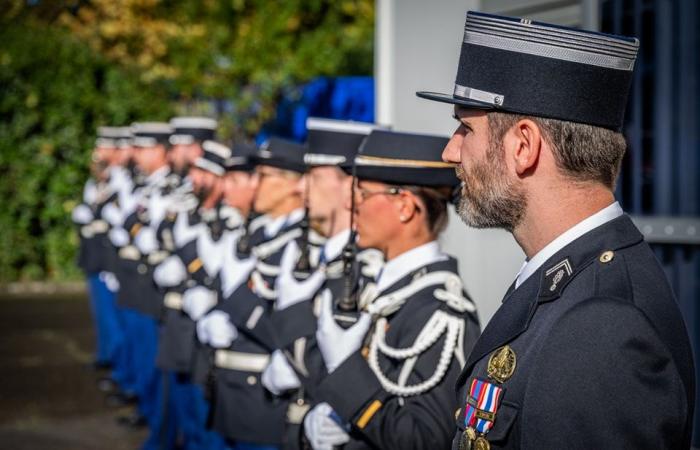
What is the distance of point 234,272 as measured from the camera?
4754 mm

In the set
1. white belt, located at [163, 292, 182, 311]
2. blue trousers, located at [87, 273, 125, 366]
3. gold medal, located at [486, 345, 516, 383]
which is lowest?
blue trousers, located at [87, 273, 125, 366]

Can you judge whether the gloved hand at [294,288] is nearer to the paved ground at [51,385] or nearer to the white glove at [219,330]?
the white glove at [219,330]

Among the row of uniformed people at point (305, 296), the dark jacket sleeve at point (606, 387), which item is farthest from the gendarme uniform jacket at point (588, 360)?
the row of uniformed people at point (305, 296)

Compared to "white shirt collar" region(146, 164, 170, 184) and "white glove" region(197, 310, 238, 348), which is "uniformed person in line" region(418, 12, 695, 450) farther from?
"white shirt collar" region(146, 164, 170, 184)

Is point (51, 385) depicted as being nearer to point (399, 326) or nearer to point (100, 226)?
point (100, 226)

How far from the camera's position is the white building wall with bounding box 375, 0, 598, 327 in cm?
390

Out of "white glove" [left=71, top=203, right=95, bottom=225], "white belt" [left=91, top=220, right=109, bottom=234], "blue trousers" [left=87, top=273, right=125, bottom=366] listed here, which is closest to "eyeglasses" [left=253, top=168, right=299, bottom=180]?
"blue trousers" [left=87, top=273, right=125, bottom=366]

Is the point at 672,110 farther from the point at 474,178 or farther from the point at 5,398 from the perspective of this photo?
the point at 5,398

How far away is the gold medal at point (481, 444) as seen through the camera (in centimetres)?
176

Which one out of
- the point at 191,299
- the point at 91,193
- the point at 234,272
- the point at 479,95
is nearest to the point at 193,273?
the point at 191,299

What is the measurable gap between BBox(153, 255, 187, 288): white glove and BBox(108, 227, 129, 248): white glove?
1855 millimetres

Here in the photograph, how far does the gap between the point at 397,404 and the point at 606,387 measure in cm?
119

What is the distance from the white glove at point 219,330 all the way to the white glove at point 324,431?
1.51m

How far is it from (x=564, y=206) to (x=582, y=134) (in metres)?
0.14
